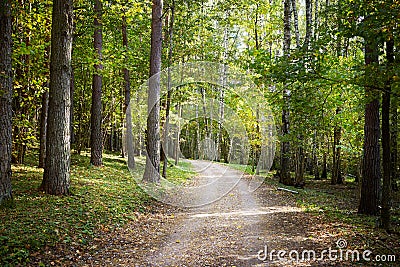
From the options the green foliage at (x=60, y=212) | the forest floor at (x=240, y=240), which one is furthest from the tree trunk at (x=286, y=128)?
the green foliage at (x=60, y=212)

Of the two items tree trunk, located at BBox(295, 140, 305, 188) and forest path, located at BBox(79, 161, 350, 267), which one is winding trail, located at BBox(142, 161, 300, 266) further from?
tree trunk, located at BBox(295, 140, 305, 188)

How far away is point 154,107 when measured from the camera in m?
13.6

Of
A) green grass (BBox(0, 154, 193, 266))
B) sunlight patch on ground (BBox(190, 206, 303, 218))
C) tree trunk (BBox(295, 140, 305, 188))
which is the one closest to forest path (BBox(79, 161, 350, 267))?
sunlight patch on ground (BBox(190, 206, 303, 218))

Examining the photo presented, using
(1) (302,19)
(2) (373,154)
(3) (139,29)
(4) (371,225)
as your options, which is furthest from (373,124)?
(1) (302,19)

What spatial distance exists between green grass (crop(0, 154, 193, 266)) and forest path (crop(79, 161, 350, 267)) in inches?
18.8

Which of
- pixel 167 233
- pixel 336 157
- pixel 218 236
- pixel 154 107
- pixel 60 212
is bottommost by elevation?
→ pixel 167 233

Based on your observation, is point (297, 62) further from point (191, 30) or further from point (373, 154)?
point (191, 30)

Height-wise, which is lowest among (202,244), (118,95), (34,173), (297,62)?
(202,244)

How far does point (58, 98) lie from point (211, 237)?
5.12 m

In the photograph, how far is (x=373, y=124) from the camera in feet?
30.2

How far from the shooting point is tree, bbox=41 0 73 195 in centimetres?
821

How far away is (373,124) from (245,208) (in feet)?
15.0

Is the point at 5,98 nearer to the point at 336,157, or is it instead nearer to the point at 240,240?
the point at 240,240

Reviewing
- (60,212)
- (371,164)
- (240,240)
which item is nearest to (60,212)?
(60,212)
